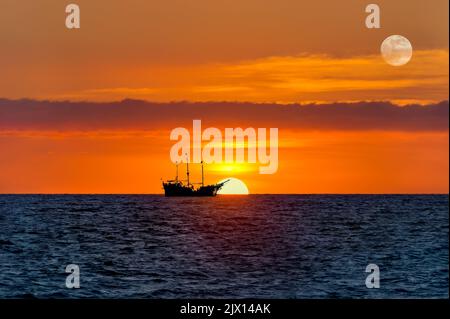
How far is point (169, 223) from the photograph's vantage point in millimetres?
107188

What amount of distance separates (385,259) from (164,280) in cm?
2133

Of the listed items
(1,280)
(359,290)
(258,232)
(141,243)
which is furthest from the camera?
(258,232)

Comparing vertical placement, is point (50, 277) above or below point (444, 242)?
below

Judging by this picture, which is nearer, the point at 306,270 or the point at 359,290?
the point at 359,290

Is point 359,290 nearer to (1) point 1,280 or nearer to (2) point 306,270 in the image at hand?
(2) point 306,270

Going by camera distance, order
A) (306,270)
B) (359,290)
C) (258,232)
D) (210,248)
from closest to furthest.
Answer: (359,290) → (306,270) → (210,248) → (258,232)

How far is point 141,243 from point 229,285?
32.0 m

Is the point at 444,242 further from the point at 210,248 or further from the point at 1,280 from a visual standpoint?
the point at 1,280
